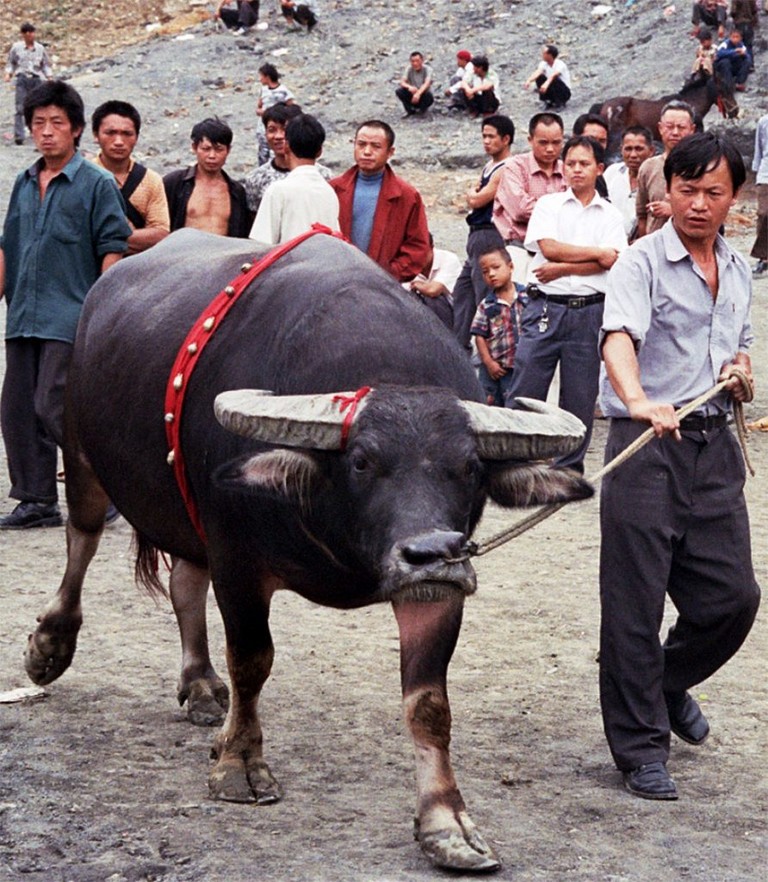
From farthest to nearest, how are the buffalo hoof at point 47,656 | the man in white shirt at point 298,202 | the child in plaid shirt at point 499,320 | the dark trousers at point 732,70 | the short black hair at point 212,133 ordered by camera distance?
the dark trousers at point 732,70
the child in plaid shirt at point 499,320
the short black hair at point 212,133
the man in white shirt at point 298,202
the buffalo hoof at point 47,656

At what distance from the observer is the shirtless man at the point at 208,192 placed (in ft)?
26.5

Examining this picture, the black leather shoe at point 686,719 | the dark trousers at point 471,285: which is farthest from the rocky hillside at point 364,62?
the black leather shoe at point 686,719

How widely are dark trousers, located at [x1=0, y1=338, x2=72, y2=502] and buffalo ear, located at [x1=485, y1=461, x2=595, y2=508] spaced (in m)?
3.55

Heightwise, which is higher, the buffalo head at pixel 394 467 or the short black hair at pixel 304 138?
the short black hair at pixel 304 138

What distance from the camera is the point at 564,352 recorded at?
25.5ft

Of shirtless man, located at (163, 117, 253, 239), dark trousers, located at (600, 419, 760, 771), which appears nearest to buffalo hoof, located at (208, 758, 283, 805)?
dark trousers, located at (600, 419, 760, 771)

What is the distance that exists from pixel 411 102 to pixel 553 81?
2.45 meters

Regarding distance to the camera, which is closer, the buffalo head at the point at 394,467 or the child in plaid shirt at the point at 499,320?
the buffalo head at the point at 394,467

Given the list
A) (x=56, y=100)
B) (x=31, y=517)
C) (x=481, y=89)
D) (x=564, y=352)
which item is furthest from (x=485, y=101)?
(x=56, y=100)

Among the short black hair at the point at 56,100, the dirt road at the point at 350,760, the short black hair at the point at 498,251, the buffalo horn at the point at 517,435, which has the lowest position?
the dirt road at the point at 350,760

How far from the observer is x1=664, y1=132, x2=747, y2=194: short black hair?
4121mm

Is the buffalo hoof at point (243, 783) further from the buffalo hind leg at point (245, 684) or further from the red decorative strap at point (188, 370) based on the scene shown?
the red decorative strap at point (188, 370)

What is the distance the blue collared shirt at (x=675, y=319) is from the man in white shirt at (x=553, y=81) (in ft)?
66.3

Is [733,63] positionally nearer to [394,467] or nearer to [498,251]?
[498,251]
